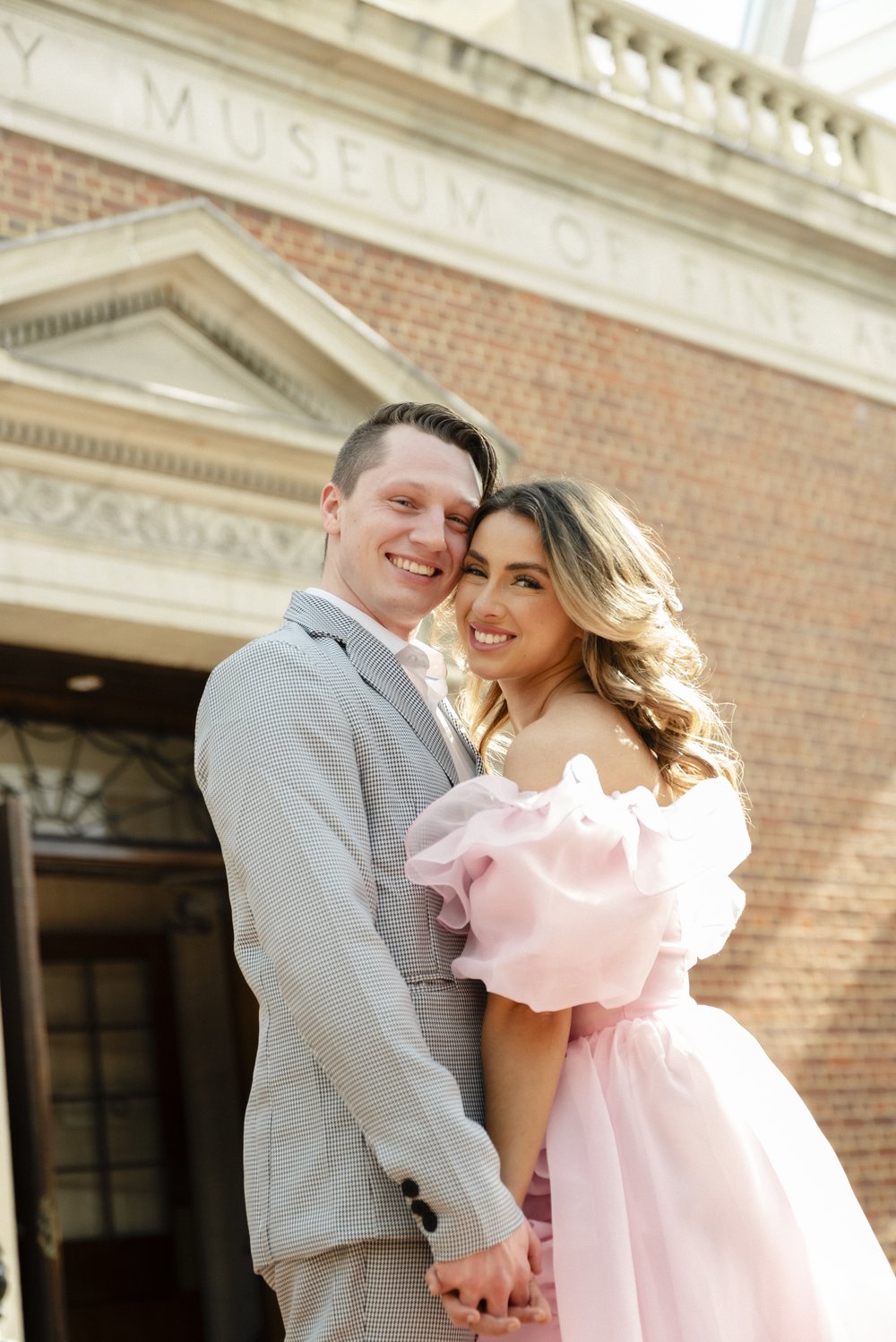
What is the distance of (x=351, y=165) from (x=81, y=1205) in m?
5.75

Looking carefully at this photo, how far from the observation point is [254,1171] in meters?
2.27

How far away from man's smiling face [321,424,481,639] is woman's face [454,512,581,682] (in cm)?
8

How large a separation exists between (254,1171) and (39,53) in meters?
4.91

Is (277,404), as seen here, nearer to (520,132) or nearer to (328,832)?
(520,132)

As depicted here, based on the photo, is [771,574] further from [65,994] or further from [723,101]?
[65,994]

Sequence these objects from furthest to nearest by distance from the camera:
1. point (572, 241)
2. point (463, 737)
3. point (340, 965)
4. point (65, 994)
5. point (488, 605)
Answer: point (65, 994) < point (572, 241) < point (463, 737) < point (488, 605) < point (340, 965)

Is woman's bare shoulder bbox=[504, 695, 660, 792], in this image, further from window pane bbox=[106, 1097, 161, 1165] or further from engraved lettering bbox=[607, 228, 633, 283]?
window pane bbox=[106, 1097, 161, 1165]

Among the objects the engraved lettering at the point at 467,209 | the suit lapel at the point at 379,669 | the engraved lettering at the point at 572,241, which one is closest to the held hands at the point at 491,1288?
the suit lapel at the point at 379,669

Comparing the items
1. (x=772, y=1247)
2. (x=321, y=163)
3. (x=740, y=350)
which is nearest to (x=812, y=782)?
(x=740, y=350)

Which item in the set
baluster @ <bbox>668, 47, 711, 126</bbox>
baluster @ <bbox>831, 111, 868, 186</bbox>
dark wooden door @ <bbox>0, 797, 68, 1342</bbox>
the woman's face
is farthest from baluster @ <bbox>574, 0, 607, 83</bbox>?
the woman's face

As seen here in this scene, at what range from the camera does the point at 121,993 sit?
888 cm

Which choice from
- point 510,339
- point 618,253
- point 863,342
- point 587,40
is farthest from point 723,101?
point 510,339

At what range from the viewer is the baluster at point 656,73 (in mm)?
7965

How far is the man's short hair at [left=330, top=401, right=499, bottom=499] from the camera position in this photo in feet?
9.39
